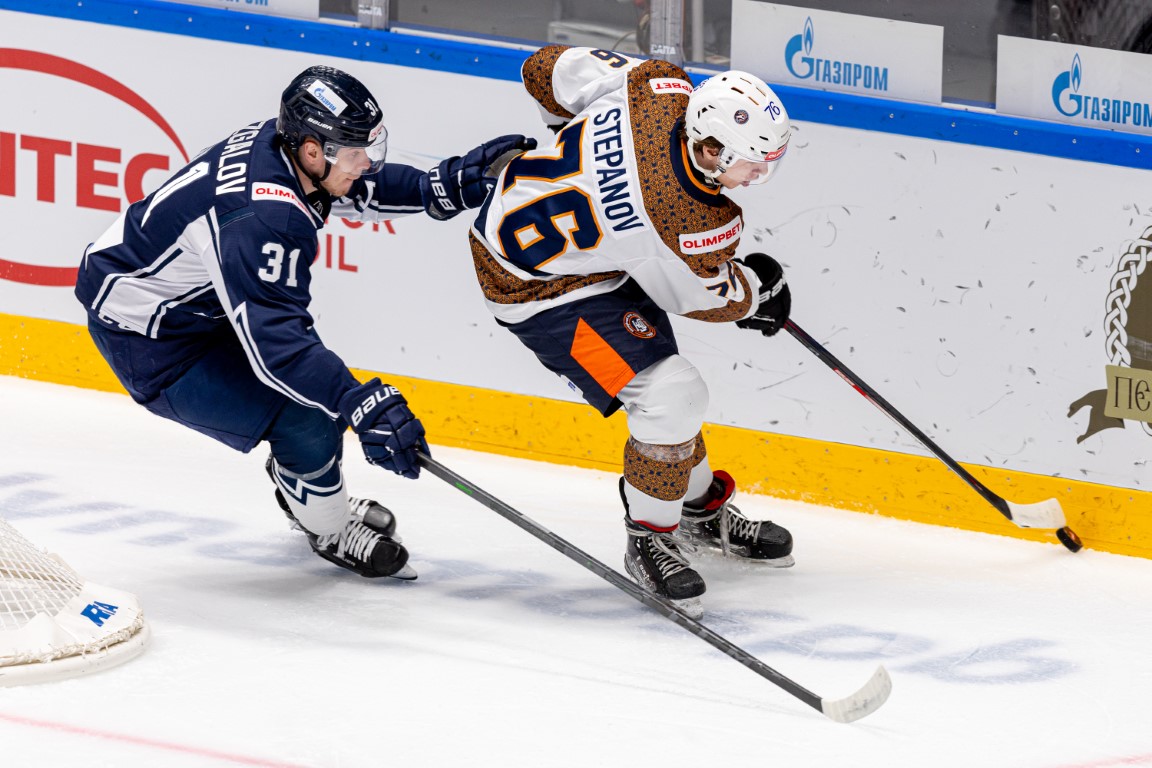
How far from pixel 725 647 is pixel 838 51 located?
5.92ft

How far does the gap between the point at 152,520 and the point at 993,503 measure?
2124mm

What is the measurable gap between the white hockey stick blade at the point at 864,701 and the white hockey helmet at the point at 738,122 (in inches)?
42.5

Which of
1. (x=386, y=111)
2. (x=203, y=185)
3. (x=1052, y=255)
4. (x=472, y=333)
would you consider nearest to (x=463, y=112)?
(x=386, y=111)

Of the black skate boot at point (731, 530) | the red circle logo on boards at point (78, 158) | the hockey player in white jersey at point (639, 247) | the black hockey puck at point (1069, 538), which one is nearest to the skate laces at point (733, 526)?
the black skate boot at point (731, 530)

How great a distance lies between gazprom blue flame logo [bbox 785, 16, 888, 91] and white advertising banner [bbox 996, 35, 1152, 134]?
1.04 feet

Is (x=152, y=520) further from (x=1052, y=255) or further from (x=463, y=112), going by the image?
(x=1052, y=255)

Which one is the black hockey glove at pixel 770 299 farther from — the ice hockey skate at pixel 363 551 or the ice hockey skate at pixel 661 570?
the ice hockey skate at pixel 363 551

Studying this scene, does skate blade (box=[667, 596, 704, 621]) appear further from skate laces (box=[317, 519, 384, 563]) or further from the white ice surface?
skate laces (box=[317, 519, 384, 563])

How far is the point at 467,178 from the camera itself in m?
4.11

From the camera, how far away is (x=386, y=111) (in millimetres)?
4961

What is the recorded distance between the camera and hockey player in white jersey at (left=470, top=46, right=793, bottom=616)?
3.66 metres

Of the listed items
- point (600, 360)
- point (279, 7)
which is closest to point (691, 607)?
point (600, 360)

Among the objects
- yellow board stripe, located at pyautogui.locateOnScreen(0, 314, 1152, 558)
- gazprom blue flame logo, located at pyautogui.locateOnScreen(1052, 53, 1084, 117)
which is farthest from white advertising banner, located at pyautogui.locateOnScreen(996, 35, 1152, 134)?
yellow board stripe, located at pyautogui.locateOnScreen(0, 314, 1152, 558)

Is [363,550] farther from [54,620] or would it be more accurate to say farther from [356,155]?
[356,155]
